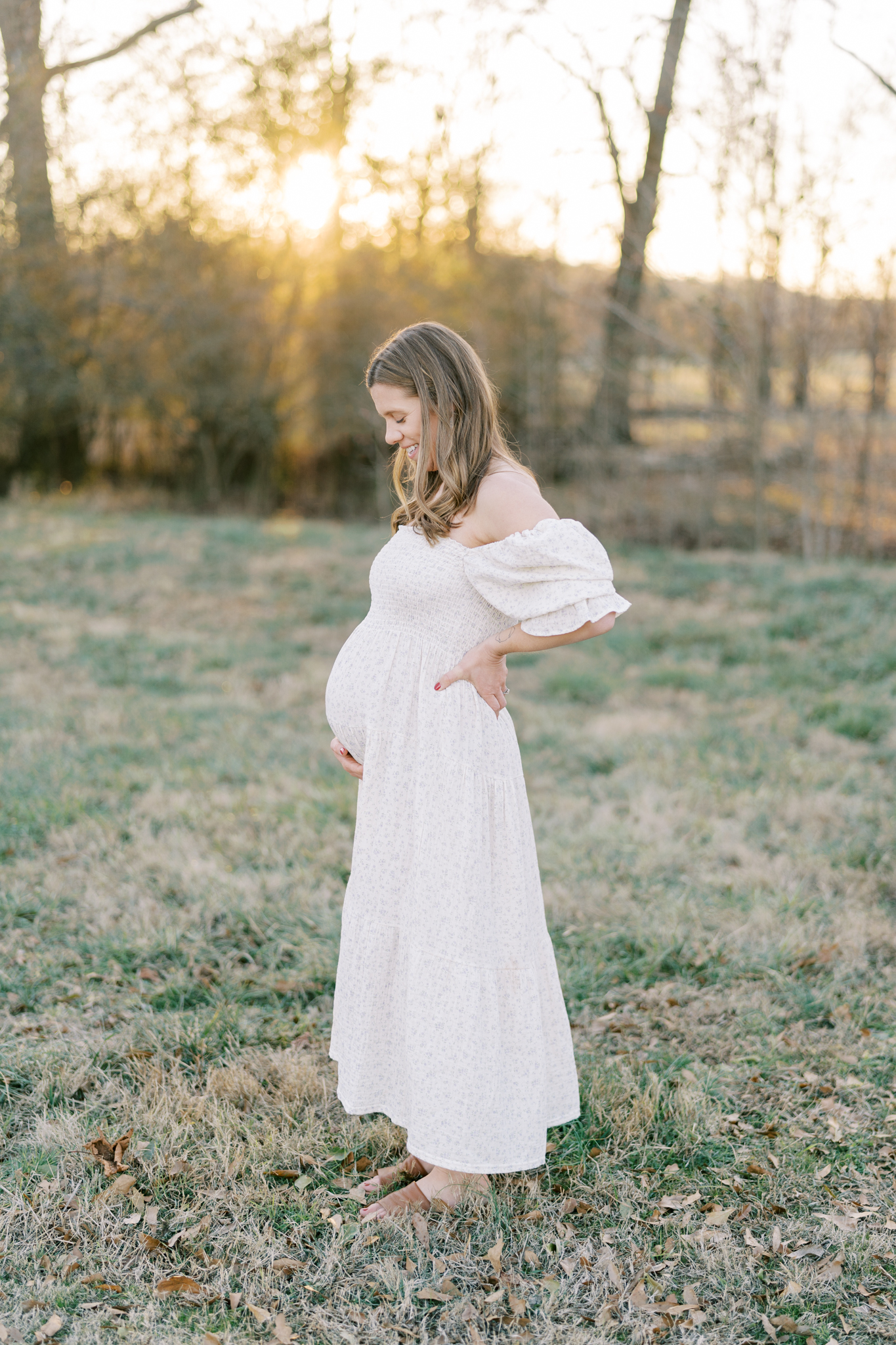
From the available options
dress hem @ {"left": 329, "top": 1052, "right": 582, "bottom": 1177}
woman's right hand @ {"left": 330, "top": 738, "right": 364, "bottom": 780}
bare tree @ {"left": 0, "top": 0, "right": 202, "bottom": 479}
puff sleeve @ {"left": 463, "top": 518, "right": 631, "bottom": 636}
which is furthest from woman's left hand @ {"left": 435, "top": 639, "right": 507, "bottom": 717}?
bare tree @ {"left": 0, "top": 0, "right": 202, "bottom": 479}

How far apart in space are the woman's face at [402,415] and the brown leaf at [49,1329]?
2.11 m

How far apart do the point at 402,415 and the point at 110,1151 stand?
2.13 m

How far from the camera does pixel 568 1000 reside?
3.68m

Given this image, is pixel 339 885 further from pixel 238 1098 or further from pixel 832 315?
pixel 832 315

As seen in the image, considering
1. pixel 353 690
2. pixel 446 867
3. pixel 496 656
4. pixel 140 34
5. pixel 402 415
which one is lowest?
pixel 446 867

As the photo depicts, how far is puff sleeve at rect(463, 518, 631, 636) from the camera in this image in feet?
7.37

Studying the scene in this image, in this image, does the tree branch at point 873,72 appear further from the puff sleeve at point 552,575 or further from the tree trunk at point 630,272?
the tree trunk at point 630,272

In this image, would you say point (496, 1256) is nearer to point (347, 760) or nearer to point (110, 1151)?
point (110, 1151)

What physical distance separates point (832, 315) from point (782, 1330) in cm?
1146

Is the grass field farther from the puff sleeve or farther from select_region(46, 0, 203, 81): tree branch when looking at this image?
select_region(46, 0, 203, 81): tree branch

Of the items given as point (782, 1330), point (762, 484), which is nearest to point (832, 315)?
point (762, 484)

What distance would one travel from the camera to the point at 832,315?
11.7 metres

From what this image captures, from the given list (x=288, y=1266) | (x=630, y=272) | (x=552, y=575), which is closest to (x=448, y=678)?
(x=552, y=575)

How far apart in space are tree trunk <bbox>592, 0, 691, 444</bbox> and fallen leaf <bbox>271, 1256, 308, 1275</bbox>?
12234 mm
